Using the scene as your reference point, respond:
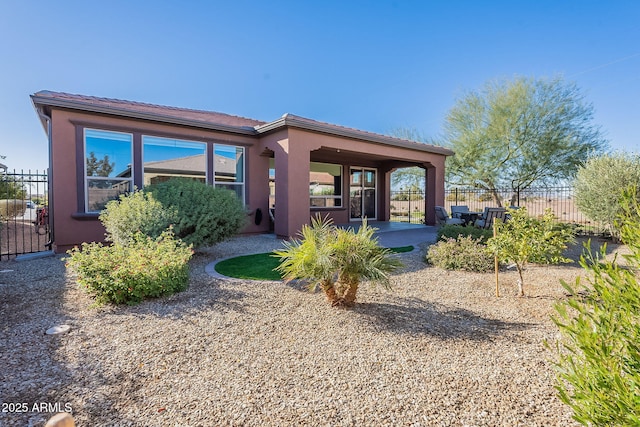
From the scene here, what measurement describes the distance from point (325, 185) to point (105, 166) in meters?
8.29

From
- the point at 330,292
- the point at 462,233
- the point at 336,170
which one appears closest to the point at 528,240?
the point at 330,292

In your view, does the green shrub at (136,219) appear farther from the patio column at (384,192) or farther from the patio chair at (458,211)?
the patio column at (384,192)

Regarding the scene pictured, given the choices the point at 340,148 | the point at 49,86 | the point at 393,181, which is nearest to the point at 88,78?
the point at 49,86

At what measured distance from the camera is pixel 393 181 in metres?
22.3

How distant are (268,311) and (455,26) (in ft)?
38.7

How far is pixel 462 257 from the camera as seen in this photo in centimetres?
627

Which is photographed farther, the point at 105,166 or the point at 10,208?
the point at 10,208

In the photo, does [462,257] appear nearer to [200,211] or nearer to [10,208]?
[200,211]

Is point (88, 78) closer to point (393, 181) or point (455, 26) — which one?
point (455, 26)

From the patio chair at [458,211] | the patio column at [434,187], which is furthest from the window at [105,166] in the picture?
the patio chair at [458,211]

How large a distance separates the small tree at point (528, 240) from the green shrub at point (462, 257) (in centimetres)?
124

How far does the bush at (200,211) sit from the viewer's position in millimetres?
6699

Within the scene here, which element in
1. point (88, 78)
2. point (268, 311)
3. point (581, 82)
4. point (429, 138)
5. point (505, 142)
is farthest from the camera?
point (429, 138)

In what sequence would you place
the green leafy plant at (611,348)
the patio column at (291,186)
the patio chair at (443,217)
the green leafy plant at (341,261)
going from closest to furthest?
the green leafy plant at (611,348), the green leafy plant at (341,261), the patio column at (291,186), the patio chair at (443,217)
